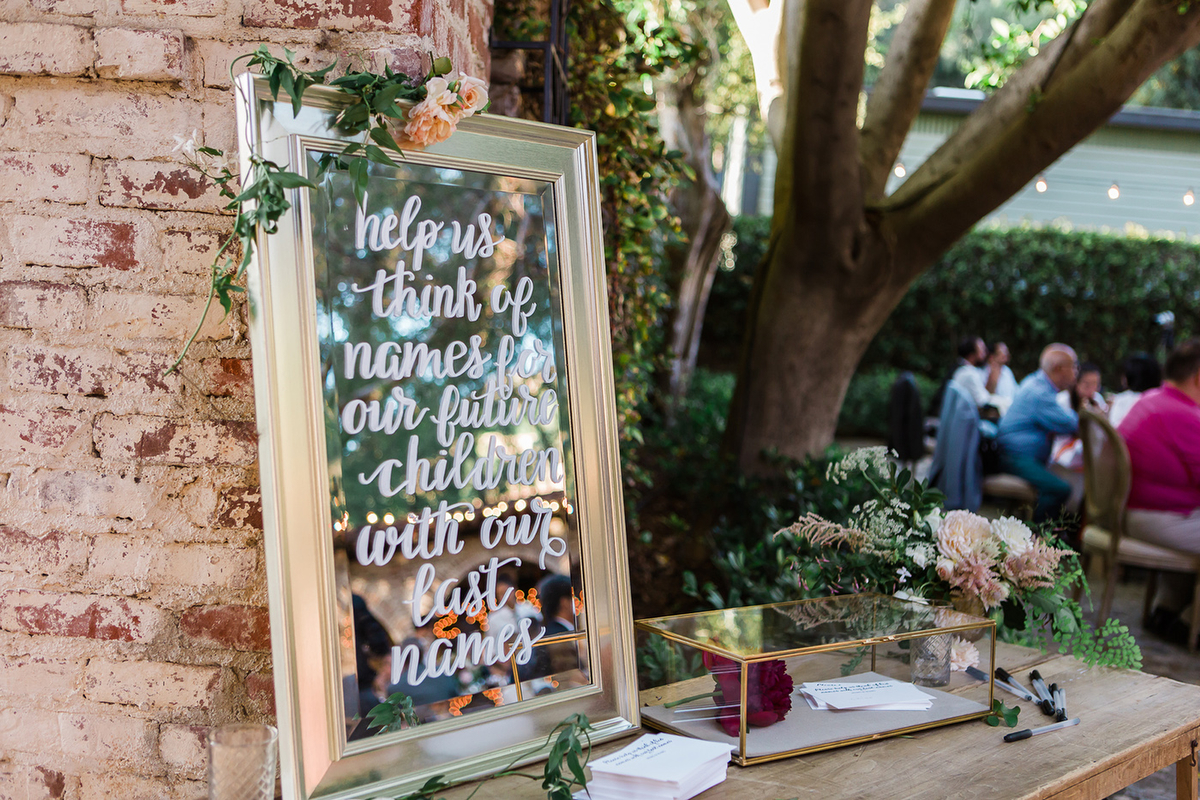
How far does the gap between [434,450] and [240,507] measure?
1.27 feet

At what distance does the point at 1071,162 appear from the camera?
13.3 metres

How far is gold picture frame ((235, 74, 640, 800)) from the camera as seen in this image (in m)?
1.18

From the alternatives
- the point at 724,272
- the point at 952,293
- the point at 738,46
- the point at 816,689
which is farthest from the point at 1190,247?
the point at 816,689

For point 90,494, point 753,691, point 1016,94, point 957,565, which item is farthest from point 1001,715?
point 1016,94

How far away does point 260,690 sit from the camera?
4.83 feet

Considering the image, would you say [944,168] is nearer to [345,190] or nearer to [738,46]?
[345,190]

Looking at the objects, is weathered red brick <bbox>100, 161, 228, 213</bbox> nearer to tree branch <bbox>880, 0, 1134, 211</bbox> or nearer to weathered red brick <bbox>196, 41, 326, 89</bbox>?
weathered red brick <bbox>196, 41, 326, 89</bbox>

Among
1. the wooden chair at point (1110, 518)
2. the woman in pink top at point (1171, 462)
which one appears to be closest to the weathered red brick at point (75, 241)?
the wooden chair at point (1110, 518)

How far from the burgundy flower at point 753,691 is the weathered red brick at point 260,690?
74cm

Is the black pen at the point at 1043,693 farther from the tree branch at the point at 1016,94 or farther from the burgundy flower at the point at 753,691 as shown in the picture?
the tree branch at the point at 1016,94

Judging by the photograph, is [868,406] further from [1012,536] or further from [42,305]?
[42,305]

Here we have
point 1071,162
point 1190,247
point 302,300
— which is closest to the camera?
point 302,300

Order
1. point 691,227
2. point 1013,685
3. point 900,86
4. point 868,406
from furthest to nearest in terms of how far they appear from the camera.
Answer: point 868,406 < point 691,227 < point 900,86 < point 1013,685

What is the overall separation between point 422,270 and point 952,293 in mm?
10294
